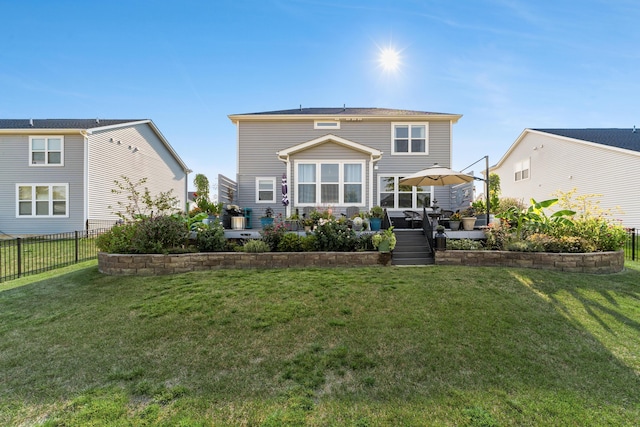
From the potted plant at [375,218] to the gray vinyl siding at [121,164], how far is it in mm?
11765

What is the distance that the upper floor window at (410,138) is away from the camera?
48.9 feet

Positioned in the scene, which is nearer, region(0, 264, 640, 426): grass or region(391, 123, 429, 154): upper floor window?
region(0, 264, 640, 426): grass

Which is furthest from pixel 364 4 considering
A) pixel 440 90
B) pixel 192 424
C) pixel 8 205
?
pixel 8 205

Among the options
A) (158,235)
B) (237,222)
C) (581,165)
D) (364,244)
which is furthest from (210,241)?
(581,165)

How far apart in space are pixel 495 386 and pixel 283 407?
235cm

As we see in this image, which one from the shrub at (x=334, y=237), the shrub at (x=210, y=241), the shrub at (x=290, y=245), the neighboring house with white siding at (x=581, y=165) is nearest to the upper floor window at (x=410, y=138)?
the neighboring house with white siding at (x=581, y=165)

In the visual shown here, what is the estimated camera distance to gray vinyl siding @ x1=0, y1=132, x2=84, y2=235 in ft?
51.5

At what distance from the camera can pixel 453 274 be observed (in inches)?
258

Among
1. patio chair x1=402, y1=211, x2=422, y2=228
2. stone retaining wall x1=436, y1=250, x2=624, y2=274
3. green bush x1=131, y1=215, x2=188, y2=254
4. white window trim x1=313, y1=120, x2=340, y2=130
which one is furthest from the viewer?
white window trim x1=313, y1=120, x2=340, y2=130

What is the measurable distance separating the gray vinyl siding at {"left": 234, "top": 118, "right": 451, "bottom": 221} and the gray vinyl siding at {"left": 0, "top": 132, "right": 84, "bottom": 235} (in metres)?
9.69

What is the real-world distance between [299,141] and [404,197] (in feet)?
21.5

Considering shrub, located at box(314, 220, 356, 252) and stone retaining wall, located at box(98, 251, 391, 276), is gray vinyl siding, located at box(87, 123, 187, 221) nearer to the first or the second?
stone retaining wall, located at box(98, 251, 391, 276)

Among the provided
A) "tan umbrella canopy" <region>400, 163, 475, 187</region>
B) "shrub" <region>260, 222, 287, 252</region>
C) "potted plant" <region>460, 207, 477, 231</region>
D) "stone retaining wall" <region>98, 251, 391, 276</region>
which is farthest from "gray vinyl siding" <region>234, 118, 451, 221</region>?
"stone retaining wall" <region>98, 251, 391, 276</region>

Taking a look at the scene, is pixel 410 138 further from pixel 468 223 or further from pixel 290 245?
pixel 290 245
